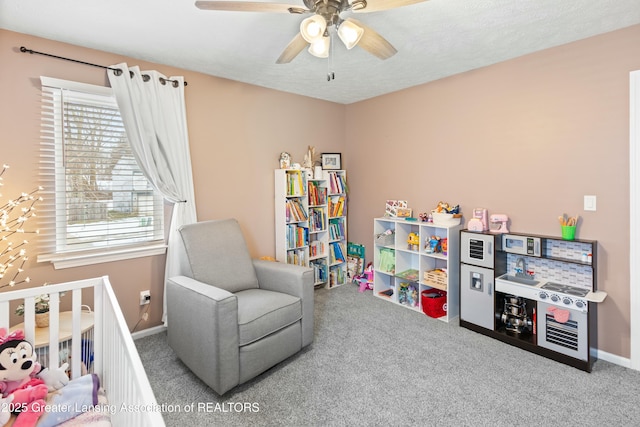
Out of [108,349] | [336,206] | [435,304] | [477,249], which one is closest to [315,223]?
[336,206]

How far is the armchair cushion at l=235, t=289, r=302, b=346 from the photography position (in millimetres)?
2020

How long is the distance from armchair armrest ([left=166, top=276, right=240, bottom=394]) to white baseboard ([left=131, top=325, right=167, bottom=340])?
0.83 metres

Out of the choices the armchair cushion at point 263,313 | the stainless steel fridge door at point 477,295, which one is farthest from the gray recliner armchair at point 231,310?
the stainless steel fridge door at point 477,295

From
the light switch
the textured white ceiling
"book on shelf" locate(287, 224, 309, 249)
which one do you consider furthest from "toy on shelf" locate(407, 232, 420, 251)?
the textured white ceiling

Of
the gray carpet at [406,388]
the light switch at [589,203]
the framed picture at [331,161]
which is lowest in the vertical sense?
the gray carpet at [406,388]

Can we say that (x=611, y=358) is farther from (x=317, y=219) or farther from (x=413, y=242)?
(x=317, y=219)

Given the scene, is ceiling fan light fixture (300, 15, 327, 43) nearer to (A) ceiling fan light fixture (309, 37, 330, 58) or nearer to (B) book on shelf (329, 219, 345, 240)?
(A) ceiling fan light fixture (309, 37, 330, 58)

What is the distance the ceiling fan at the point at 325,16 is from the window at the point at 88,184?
1579mm

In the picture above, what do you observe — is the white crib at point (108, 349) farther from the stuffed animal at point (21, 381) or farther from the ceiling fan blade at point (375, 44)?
the ceiling fan blade at point (375, 44)

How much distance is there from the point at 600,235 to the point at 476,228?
33.3 inches

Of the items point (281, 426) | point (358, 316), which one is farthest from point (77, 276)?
point (358, 316)

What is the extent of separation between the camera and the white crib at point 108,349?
913mm

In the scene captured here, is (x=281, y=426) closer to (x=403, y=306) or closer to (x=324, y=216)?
(x=403, y=306)

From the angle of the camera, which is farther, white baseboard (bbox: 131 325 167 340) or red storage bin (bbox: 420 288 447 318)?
red storage bin (bbox: 420 288 447 318)
